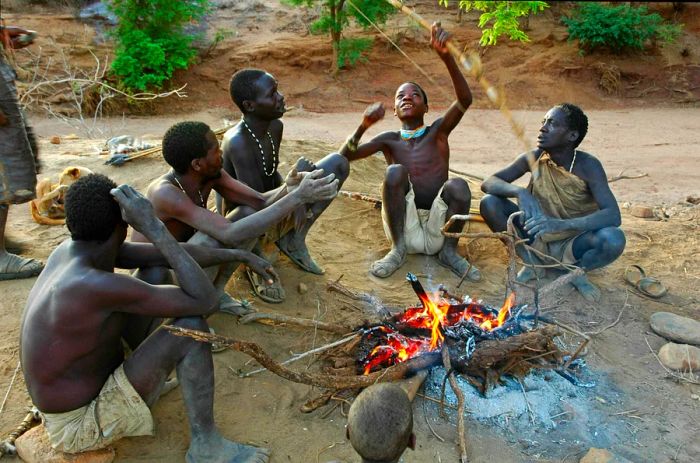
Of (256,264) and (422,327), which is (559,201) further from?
(256,264)

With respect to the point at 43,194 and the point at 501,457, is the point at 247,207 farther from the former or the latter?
the point at 43,194

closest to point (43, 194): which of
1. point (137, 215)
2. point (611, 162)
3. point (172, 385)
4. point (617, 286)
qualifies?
point (172, 385)

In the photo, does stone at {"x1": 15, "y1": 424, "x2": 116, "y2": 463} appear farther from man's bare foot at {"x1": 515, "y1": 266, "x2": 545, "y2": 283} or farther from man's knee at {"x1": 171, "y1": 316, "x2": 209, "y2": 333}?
man's bare foot at {"x1": 515, "y1": 266, "x2": 545, "y2": 283}

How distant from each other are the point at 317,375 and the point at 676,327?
238 centimetres

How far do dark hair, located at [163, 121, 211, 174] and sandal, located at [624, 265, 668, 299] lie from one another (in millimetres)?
3178

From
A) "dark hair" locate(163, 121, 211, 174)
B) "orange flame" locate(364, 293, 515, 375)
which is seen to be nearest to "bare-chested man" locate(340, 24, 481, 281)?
"orange flame" locate(364, 293, 515, 375)

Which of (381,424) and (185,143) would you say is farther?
(185,143)

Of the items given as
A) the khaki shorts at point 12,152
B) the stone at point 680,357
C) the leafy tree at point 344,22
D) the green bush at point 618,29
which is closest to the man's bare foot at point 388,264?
the stone at point 680,357

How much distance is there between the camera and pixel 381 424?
198 centimetres

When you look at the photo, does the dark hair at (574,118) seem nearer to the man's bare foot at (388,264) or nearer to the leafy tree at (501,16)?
the man's bare foot at (388,264)

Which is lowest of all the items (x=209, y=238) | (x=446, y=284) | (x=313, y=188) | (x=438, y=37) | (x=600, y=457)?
(x=446, y=284)

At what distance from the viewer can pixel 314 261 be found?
4.27 m

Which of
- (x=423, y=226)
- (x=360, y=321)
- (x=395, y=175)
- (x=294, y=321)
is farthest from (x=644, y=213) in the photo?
(x=294, y=321)

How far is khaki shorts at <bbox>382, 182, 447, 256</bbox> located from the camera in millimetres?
4441
